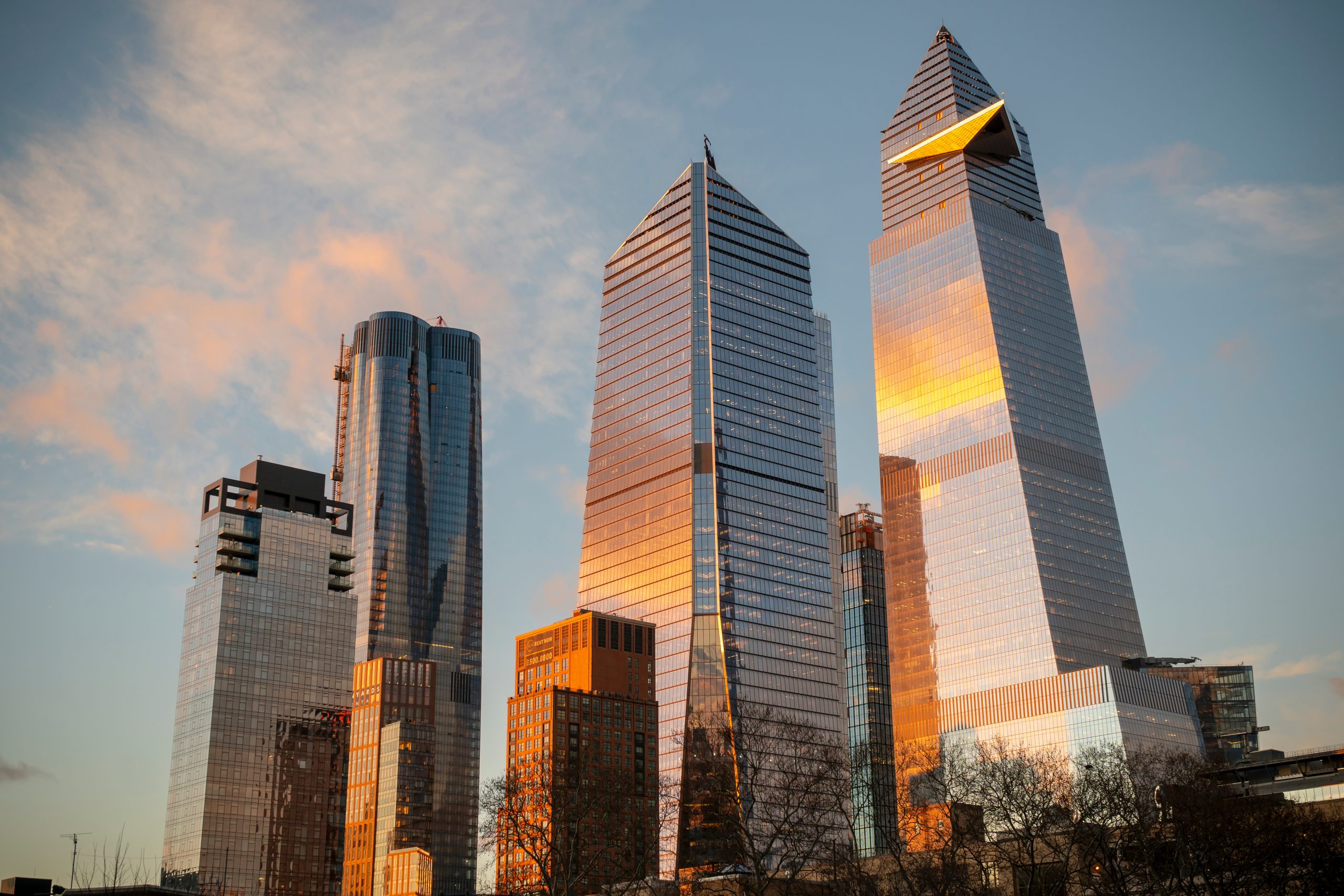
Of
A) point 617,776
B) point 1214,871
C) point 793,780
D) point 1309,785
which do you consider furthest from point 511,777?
point 1309,785

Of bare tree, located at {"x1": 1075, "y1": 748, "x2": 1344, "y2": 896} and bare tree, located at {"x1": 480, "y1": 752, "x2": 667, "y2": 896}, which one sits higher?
bare tree, located at {"x1": 480, "y1": 752, "x2": 667, "y2": 896}

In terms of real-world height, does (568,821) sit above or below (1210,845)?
above

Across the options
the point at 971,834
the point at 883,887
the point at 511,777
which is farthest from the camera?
the point at 511,777

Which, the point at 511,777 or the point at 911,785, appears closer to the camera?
the point at 911,785

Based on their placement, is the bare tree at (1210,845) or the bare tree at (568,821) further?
the bare tree at (568,821)

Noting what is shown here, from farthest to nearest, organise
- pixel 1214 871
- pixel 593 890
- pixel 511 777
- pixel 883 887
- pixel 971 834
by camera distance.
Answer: pixel 593 890, pixel 511 777, pixel 883 887, pixel 971 834, pixel 1214 871

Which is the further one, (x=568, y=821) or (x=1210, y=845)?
(x=568, y=821)

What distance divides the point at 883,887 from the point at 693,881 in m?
20.2

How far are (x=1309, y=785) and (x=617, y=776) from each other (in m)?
59.4

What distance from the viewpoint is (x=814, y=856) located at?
86500mm

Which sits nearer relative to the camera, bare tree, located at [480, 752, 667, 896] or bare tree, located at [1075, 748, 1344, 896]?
bare tree, located at [1075, 748, 1344, 896]

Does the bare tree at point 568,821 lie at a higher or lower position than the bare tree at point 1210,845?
higher

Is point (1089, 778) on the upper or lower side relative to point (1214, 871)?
upper

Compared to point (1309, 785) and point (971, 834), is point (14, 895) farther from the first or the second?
point (1309, 785)
